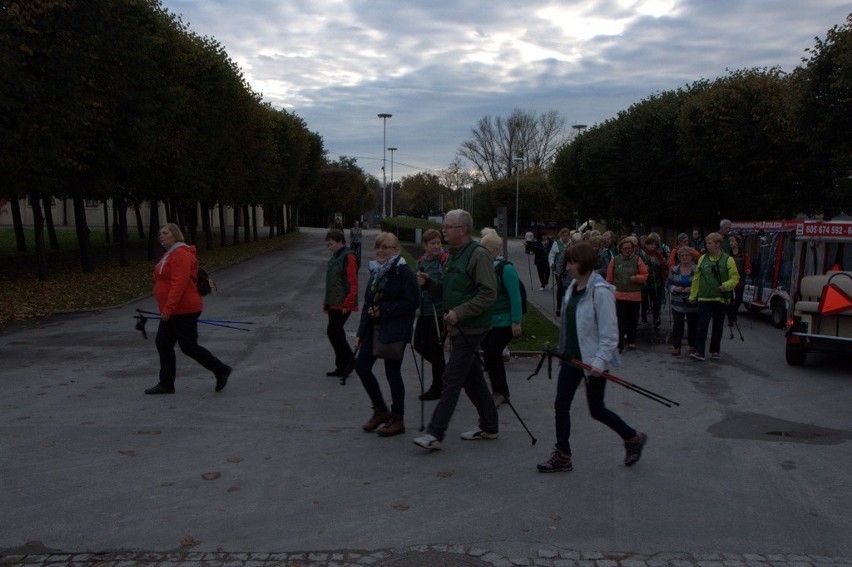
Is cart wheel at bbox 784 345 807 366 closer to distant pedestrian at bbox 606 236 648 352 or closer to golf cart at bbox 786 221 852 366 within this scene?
golf cart at bbox 786 221 852 366

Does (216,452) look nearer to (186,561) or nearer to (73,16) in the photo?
(186,561)

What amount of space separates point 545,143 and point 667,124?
5477cm

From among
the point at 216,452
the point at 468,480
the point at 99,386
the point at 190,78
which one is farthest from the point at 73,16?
the point at 468,480

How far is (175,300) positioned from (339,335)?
6.74 feet

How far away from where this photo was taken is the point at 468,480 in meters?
5.86

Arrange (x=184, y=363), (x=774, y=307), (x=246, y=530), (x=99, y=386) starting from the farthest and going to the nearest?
1. (x=774, y=307)
2. (x=184, y=363)
3. (x=99, y=386)
4. (x=246, y=530)

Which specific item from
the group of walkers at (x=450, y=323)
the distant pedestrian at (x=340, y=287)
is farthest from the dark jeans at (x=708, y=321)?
the distant pedestrian at (x=340, y=287)

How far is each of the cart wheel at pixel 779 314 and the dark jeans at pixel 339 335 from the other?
381 inches

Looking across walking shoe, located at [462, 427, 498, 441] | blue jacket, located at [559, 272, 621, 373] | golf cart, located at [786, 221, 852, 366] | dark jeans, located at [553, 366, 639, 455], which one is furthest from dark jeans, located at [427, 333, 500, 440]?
golf cart, located at [786, 221, 852, 366]

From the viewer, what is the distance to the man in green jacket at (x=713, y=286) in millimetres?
10898

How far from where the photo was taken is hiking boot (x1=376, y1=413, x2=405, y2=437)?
7020mm

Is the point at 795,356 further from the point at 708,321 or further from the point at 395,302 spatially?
the point at 395,302

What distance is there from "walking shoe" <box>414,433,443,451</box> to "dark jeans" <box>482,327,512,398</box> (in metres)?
1.39

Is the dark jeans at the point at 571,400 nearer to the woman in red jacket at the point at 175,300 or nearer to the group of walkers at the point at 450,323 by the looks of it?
the group of walkers at the point at 450,323
